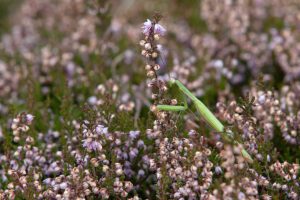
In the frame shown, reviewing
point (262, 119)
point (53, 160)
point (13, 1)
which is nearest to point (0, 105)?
point (53, 160)

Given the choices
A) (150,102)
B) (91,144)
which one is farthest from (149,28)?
(150,102)

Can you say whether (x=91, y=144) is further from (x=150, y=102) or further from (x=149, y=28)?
(x=150, y=102)

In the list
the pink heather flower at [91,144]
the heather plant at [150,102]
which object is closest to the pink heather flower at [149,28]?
the heather plant at [150,102]

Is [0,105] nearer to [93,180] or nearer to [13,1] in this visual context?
[93,180]

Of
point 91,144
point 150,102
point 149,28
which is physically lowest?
point 91,144

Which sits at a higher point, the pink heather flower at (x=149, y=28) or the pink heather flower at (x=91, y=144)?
the pink heather flower at (x=149, y=28)

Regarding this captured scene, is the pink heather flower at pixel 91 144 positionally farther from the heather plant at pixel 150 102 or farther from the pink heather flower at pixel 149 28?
the pink heather flower at pixel 149 28

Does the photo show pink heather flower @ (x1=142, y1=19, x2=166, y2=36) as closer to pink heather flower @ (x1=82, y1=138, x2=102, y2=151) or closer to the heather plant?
the heather plant

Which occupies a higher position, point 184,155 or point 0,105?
point 0,105
